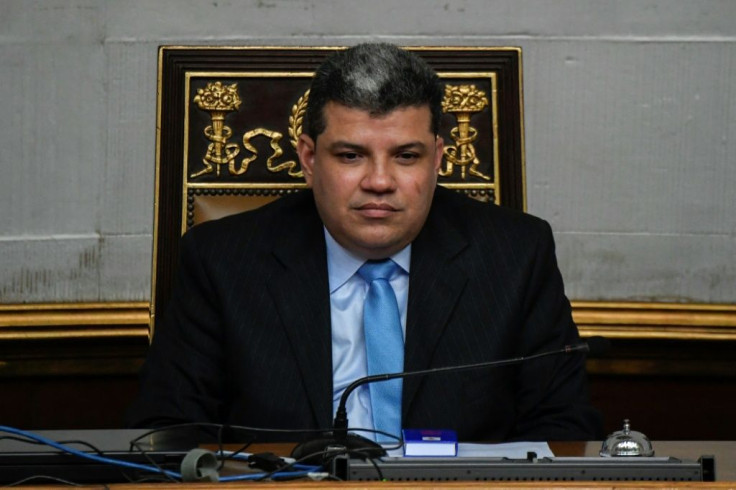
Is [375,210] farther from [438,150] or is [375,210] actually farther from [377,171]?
[438,150]

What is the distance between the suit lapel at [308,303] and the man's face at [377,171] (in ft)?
0.37

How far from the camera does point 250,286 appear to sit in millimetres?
2365

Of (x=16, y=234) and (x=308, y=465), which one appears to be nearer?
(x=308, y=465)

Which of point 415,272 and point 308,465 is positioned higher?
point 415,272

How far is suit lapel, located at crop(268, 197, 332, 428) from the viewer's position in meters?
2.23

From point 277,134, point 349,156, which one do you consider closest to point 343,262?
point 349,156

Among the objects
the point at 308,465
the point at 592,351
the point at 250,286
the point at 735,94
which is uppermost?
the point at 735,94

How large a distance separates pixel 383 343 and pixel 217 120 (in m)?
0.62

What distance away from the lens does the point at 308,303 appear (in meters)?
2.32

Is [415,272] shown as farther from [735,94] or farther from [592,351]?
[735,94]

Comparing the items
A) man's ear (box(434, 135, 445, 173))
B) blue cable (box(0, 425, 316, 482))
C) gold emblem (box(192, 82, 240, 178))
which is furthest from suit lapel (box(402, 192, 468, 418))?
blue cable (box(0, 425, 316, 482))

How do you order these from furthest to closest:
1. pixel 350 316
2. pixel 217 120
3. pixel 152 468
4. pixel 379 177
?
pixel 217 120, pixel 350 316, pixel 379 177, pixel 152 468

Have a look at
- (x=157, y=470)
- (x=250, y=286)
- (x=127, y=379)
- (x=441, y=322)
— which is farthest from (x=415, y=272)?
(x=127, y=379)

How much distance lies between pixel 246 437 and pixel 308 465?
0.64 meters
